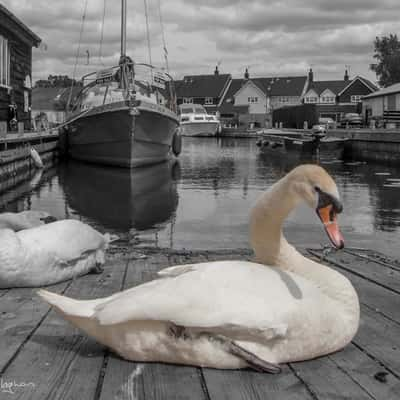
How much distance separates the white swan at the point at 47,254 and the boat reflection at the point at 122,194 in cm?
551

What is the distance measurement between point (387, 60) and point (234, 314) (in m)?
87.7

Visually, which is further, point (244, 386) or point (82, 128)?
point (82, 128)

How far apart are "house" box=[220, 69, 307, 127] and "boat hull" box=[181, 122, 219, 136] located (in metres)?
27.8

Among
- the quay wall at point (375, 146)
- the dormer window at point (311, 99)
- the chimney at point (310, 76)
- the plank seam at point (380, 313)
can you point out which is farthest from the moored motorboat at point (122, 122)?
the chimney at point (310, 76)

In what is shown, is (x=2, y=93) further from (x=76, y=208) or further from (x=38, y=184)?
(x=76, y=208)

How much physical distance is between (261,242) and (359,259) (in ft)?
8.24

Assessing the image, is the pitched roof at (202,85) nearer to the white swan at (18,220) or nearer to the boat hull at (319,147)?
the boat hull at (319,147)

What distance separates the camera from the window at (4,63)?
25472 millimetres

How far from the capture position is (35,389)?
94.5 inches

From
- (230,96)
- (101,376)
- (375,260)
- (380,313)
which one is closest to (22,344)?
(101,376)

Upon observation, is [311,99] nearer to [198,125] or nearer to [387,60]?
[387,60]

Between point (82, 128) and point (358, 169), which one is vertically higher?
point (82, 128)

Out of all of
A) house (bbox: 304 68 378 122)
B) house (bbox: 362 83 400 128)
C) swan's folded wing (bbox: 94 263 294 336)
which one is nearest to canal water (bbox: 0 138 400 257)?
swan's folded wing (bbox: 94 263 294 336)

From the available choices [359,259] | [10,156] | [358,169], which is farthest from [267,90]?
[359,259]
